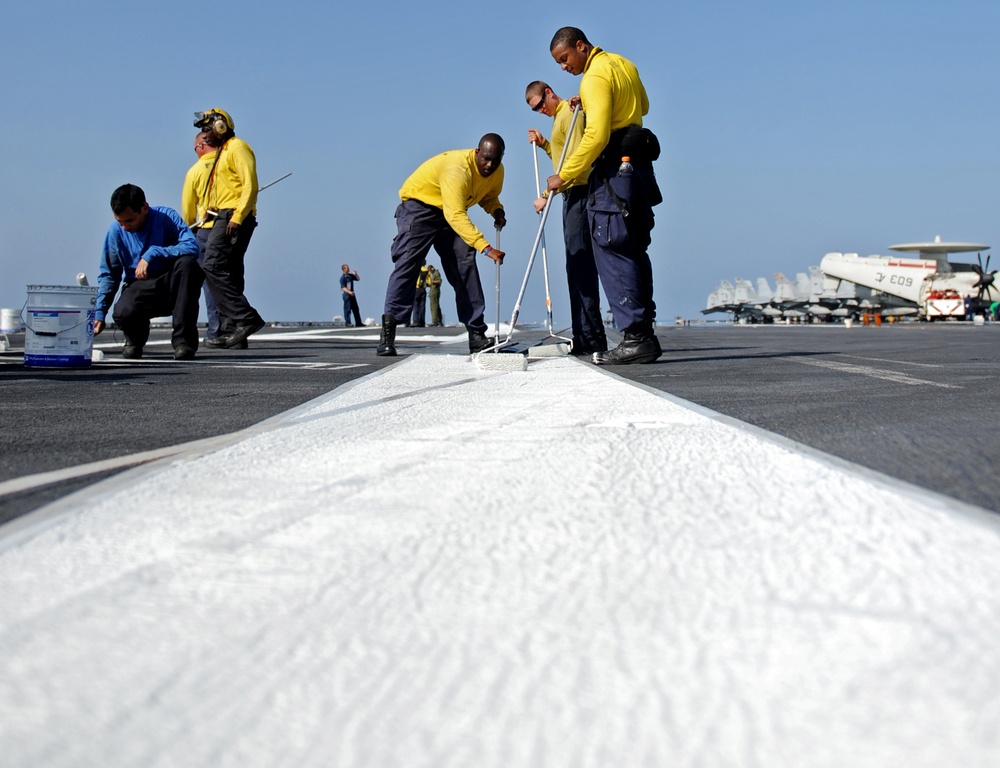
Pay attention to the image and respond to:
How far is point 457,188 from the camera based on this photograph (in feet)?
27.2

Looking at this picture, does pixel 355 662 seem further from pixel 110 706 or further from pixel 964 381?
pixel 964 381

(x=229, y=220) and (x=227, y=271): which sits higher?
(x=229, y=220)

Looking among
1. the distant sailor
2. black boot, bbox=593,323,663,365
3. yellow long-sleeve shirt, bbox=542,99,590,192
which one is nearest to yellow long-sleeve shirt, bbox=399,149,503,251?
yellow long-sleeve shirt, bbox=542,99,590,192

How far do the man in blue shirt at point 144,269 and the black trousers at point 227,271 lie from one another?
2.90ft

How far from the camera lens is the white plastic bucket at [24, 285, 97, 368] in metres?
6.88

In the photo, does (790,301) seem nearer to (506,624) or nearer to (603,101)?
(603,101)

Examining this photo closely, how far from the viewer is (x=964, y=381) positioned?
517 cm

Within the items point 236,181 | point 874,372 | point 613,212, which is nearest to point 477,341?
point 613,212

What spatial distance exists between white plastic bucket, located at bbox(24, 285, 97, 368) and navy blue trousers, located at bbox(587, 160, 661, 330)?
336 centimetres

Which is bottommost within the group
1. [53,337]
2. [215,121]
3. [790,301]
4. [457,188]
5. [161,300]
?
[790,301]

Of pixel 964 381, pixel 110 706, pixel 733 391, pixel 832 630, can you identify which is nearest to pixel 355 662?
pixel 110 706

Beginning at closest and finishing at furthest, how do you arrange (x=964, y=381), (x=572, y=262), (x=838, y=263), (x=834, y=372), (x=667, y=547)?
(x=667, y=547) → (x=964, y=381) → (x=834, y=372) → (x=572, y=262) → (x=838, y=263)

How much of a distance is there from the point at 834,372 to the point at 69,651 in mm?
5435

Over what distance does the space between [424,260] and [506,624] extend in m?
7.83
